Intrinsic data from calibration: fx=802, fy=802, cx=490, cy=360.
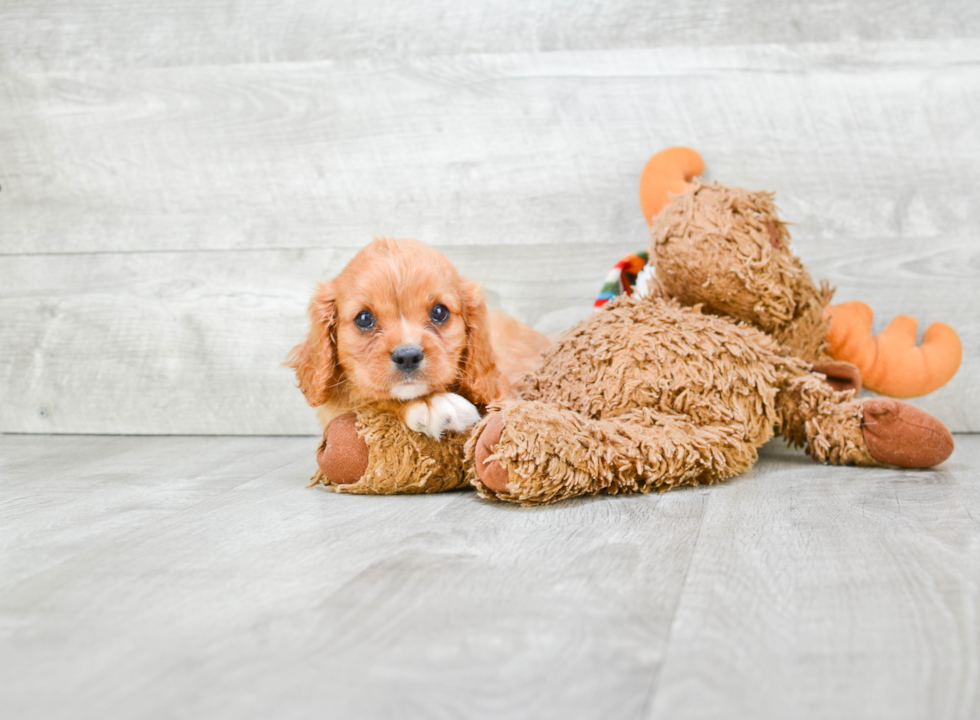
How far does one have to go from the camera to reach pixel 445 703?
2.14 feet

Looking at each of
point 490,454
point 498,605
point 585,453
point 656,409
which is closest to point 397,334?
point 490,454

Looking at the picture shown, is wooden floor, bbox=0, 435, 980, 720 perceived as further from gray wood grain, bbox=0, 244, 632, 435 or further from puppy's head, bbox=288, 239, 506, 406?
gray wood grain, bbox=0, 244, 632, 435

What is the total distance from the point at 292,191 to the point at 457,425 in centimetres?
107

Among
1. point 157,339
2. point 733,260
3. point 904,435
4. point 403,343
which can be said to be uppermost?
point 733,260

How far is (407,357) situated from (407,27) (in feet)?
3.83

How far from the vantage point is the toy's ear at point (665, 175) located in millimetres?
1898

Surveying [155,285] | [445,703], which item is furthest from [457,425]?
[155,285]

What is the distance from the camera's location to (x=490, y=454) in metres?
1.25

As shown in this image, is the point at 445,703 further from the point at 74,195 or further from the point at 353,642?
the point at 74,195

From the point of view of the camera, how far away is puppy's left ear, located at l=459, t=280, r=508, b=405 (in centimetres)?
143

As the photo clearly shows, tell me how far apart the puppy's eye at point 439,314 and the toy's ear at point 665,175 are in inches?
27.2

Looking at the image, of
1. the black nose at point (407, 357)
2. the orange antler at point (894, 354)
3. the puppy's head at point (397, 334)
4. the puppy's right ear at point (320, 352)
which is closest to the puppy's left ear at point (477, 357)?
the puppy's head at point (397, 334)

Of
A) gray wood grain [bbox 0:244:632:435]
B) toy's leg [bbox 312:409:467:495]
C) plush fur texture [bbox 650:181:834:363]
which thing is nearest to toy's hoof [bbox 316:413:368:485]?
toy's leg [bbox 312:409:467:495]

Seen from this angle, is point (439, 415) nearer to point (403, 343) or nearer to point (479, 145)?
point (403, 343)
